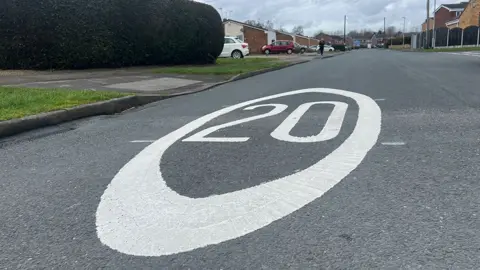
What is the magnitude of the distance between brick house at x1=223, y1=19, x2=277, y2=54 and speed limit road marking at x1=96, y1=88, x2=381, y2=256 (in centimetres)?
5257

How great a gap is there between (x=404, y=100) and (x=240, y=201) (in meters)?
5.85

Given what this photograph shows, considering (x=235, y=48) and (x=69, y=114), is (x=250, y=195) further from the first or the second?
(x=235, y=48)

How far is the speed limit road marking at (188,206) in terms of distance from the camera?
2.58m

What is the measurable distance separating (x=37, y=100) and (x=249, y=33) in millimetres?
52178

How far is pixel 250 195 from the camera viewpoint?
323cm

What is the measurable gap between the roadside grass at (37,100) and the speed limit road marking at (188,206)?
315 cm

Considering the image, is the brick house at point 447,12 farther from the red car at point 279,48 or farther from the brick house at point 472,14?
the red car at point 279,48

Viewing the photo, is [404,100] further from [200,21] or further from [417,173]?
[200,21]

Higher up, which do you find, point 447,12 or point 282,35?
point 447,12

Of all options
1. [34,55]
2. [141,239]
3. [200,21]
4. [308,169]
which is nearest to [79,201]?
[141,239]

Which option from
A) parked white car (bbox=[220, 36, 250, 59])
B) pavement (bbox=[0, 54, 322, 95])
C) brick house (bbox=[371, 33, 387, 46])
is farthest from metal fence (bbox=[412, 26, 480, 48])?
brick house (bbox=[371, 33, 387, 46])

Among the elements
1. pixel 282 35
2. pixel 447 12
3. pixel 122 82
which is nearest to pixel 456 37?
pixel 282 35

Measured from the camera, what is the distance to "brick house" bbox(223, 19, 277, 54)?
5609 centimetres

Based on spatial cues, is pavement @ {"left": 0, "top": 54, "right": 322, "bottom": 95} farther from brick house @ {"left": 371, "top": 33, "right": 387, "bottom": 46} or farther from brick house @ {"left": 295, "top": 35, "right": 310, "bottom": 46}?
brick house @ {"left": 371, "top": 33, "right": 387, "bottom": 46}
